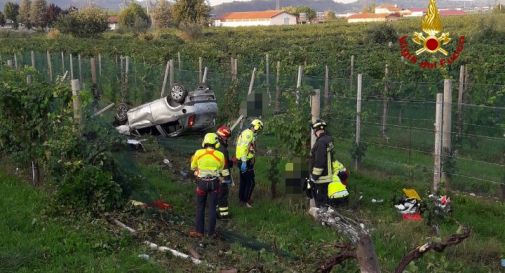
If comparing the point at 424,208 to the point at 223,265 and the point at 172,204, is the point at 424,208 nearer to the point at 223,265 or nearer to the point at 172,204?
the point at 223,265

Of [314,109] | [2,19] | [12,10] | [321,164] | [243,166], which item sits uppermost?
[12,10]

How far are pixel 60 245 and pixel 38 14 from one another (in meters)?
83.4

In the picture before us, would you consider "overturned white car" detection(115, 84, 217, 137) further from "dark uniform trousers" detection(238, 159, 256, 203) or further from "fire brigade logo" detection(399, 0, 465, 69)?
"fire brigade logo" detection(399, 0, 465, 69)

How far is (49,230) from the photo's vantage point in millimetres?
7578

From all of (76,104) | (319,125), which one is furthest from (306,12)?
(319,125)

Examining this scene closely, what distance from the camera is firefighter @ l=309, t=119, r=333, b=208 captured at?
8172 millimetres

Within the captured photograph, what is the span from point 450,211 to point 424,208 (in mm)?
444

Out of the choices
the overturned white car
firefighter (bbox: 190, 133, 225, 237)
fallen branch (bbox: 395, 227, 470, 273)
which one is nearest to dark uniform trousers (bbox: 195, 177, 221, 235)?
firefighter (bbox: 190, 133, 225, 237)

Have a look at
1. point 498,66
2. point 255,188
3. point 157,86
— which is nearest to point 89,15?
point 157,86

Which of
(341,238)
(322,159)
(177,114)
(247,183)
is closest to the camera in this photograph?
(341,238)

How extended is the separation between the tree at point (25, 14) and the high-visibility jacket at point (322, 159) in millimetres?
86041

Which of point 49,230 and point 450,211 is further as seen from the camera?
point 450,211

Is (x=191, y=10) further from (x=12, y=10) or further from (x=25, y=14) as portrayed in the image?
(x=12, y=10)

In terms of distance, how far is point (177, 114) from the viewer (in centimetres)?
1368
